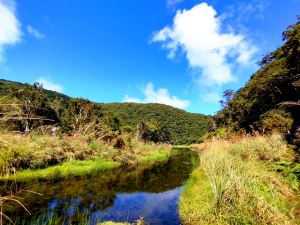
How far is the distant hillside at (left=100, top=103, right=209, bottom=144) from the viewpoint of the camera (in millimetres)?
82625

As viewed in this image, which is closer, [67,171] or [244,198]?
[244,198]

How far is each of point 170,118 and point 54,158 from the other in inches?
3404

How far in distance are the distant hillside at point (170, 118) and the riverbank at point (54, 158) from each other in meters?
58.1

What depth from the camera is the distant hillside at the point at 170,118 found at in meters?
82.6

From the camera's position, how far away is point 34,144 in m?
10.7

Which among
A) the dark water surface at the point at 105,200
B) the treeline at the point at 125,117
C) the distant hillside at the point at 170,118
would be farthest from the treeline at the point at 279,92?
the distant hillside at the point at 170,118

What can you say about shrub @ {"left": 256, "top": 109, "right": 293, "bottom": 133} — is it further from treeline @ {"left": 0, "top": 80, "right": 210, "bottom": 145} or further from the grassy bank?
treeline @ {"left": 0, "top": 80, "right": 210, "bottom": 145}

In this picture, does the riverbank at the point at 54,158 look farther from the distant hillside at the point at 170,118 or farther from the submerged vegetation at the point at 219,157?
the distant hillside at the point at 170,118

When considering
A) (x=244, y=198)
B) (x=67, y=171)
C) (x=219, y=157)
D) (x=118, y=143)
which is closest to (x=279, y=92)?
(x=219, y=157)

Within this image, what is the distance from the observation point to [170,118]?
96.1 m

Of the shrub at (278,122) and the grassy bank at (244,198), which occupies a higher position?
the shrub at (278,122)

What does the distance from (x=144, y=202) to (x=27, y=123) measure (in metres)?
20.2

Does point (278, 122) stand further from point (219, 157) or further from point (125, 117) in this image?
point (125, 117)

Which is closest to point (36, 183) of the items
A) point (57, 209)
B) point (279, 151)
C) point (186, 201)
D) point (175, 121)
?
point (57, 209)
